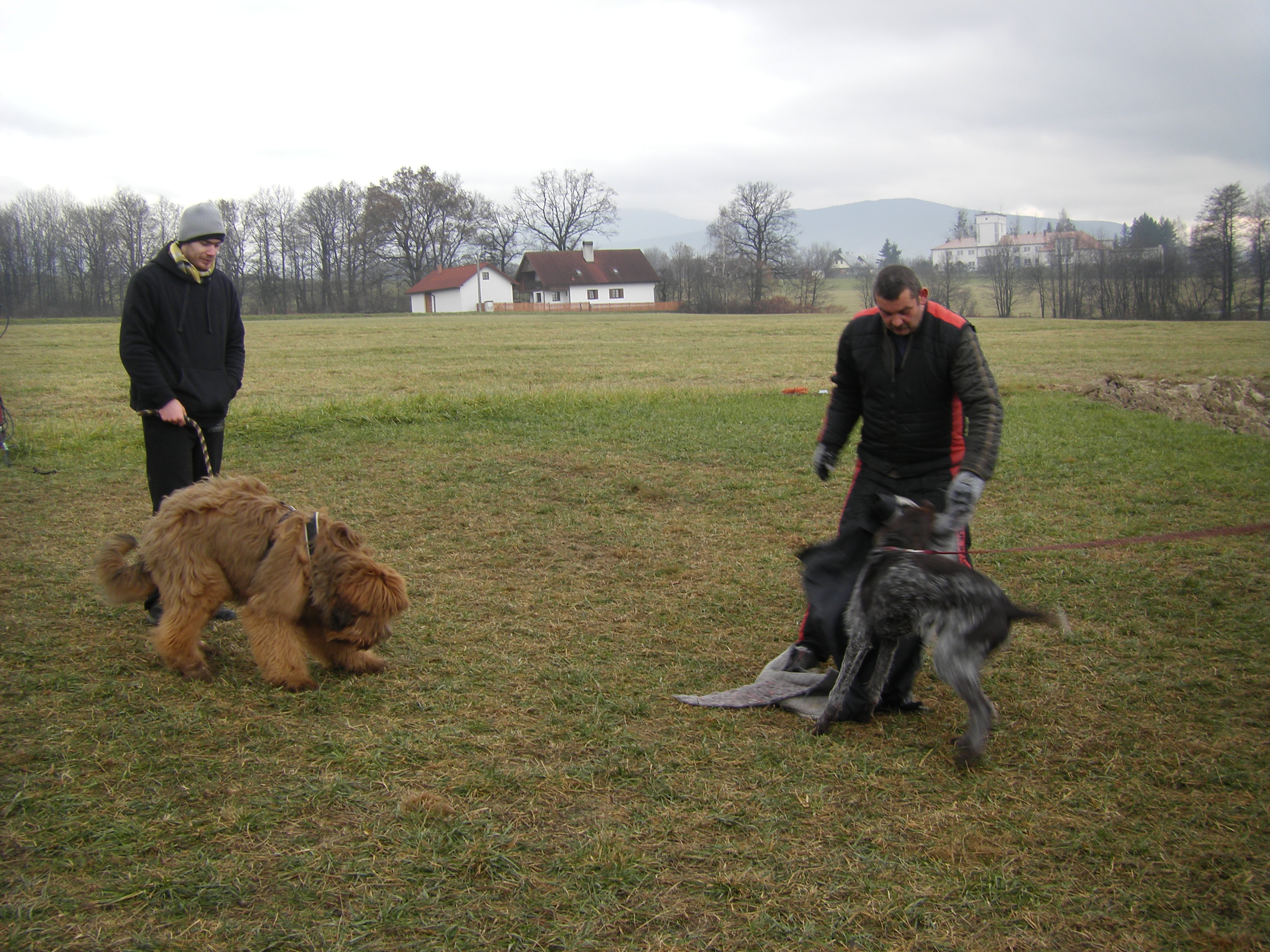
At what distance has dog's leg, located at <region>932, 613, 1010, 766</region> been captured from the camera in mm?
3348

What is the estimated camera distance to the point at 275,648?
13.0ft

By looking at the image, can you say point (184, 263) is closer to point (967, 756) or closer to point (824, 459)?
point (824, 459)

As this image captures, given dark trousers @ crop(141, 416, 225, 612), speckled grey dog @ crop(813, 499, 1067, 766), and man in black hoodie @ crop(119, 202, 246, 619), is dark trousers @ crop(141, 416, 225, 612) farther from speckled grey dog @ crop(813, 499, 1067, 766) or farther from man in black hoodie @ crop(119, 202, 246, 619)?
speckled grey dog @ crop(813, 499, 1067, 766)

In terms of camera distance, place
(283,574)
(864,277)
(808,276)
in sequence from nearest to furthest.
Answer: (283,574) < (808,276) < (864,277)

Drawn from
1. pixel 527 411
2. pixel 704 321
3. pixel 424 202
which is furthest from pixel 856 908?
pixel 424 202

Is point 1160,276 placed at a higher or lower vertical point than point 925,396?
higher

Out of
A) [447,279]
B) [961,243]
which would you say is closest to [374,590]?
[447,279]

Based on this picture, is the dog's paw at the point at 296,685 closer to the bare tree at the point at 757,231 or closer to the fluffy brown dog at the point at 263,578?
the fluffy brown dog at the point at 263,578

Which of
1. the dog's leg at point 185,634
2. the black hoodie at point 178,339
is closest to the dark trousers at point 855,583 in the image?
the dog's leg at point 185,634

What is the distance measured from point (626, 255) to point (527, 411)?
61350mm

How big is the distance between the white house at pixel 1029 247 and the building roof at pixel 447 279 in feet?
113

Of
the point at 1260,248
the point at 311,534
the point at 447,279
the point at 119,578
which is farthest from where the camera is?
the point at 447,279

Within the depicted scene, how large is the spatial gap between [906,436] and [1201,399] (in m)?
13.2

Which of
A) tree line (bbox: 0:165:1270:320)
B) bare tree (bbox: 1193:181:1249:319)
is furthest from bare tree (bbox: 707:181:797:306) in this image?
bare tree (bbox: 1193:181:1249:319)
